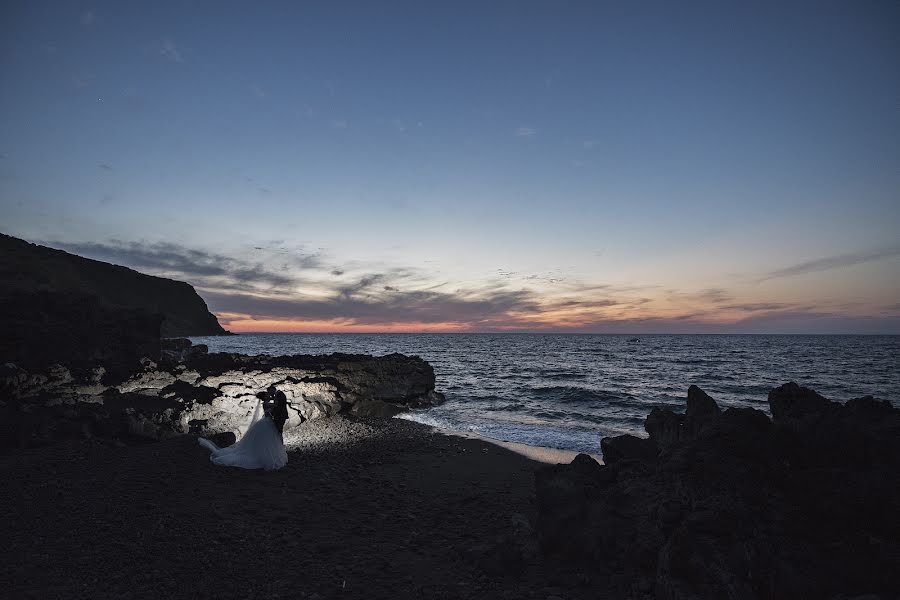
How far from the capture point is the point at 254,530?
7828 mm

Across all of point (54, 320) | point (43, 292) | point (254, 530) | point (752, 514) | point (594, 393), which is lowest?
point (594, 393)

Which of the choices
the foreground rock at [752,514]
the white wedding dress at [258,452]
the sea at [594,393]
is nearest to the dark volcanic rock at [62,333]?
the white wedding dress at [258,452]

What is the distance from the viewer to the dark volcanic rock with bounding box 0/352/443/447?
42.3 ft

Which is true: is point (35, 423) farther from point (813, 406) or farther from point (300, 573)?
point (813, 406)

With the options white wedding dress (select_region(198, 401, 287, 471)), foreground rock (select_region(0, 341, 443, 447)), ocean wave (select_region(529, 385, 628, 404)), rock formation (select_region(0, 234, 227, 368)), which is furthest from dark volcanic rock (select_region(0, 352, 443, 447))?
ocean wave (select_region(529, 385, 628, 404))

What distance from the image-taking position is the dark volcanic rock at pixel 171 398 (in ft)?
42.3

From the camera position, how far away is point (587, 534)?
22.1ft

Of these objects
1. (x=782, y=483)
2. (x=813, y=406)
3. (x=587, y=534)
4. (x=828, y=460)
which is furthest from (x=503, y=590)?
(x=813, y=406)

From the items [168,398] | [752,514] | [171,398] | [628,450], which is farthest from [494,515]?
[168,398]

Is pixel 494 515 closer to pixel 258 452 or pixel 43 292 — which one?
pixel 258 452

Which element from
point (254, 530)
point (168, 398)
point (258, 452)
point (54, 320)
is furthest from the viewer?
point (54, 320)

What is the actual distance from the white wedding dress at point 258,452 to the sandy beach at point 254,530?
16.3 inches

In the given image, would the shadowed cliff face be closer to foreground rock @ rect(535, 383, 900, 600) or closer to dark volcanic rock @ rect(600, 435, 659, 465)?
foreground rock @ rect(535, 383, 900, 600)

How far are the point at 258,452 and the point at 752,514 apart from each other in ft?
38.9
